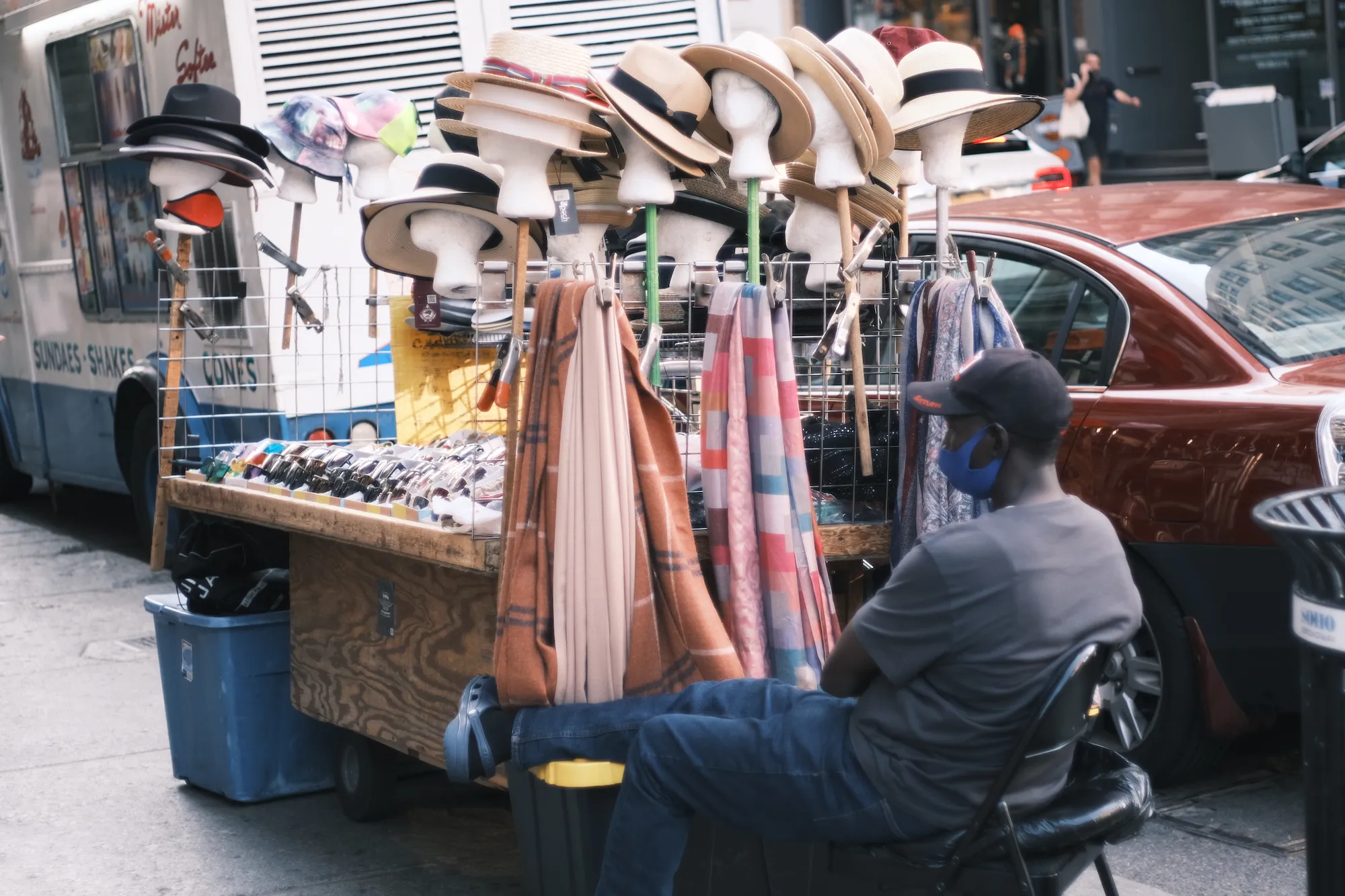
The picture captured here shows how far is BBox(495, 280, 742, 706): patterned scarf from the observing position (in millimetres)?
3264

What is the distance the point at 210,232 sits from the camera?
6.91 m

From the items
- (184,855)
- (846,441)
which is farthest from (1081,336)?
(184,855)

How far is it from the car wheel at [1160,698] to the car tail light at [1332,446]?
0.63 meters

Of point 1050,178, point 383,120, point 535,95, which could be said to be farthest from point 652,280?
point 1050,178

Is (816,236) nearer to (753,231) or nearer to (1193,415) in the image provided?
(753,231)

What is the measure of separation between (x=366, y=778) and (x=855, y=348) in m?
2.08

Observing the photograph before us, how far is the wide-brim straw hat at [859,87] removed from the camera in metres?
3.64

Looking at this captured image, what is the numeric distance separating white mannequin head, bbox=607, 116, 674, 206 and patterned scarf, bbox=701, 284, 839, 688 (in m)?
0.36

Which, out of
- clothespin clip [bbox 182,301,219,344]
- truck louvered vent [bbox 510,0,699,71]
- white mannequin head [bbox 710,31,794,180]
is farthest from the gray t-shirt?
truck louvered vent [bbox 510,0,699,71]

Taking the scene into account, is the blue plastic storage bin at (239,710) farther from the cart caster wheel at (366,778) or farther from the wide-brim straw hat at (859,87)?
the wide-brim straw hat at (859,87)

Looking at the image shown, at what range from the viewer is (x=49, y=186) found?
9.36m

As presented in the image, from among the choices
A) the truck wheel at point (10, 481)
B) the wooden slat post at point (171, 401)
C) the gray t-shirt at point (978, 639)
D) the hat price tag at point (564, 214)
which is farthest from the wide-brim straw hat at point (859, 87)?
the truck wheel at point (10, 481)

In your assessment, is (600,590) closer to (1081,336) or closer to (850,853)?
(850,853)

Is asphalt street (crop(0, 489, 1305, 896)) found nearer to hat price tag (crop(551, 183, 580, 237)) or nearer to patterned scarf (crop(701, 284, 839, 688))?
patterned scarf (crop(701, 284, 839, 688))
